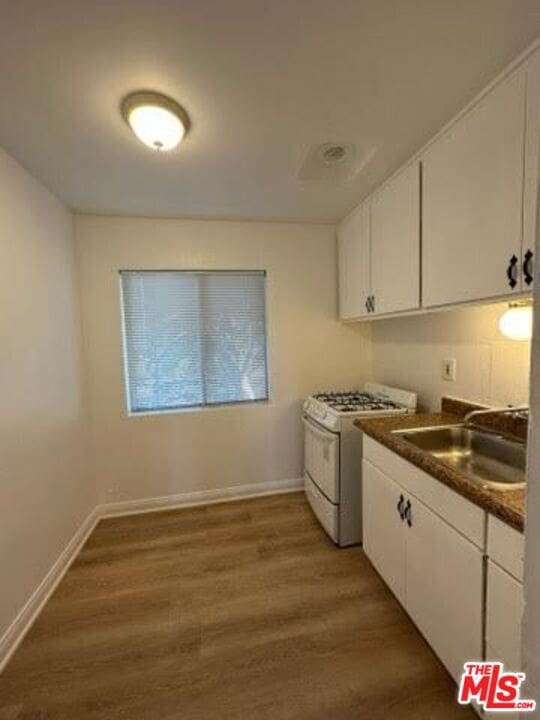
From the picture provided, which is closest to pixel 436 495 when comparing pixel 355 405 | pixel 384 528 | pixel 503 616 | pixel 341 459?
pixel 503 616

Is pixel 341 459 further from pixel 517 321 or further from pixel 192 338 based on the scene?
pixel 192 338

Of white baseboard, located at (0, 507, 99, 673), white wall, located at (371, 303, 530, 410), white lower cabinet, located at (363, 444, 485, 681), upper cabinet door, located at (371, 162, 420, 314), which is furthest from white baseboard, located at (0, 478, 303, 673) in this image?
upper cabinet door, located at (371, 162, 420, 314)

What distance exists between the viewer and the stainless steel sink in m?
1.54

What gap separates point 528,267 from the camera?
1.14m

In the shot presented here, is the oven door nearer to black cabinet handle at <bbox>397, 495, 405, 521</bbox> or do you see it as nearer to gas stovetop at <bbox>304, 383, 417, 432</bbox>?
gas stovetop at <bbox>304, 383, 417, 432</bbox>

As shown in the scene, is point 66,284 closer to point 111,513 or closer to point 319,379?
point 111,513

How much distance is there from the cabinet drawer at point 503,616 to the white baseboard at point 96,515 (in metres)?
1.91

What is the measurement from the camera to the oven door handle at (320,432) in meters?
2.15

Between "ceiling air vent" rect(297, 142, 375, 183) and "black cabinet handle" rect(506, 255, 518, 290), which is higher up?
"ceiling air vent" rect(297, 142, 375, 183)

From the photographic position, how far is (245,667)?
4.62ft

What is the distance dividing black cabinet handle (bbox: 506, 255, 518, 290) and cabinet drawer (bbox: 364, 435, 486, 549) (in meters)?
0.77

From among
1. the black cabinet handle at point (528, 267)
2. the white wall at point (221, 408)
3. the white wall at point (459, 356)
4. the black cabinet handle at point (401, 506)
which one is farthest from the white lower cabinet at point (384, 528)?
the white wall at point (221, 408)

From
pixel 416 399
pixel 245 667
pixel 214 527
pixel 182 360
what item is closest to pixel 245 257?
pixel 182 360

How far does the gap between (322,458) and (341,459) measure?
9.0 inches
